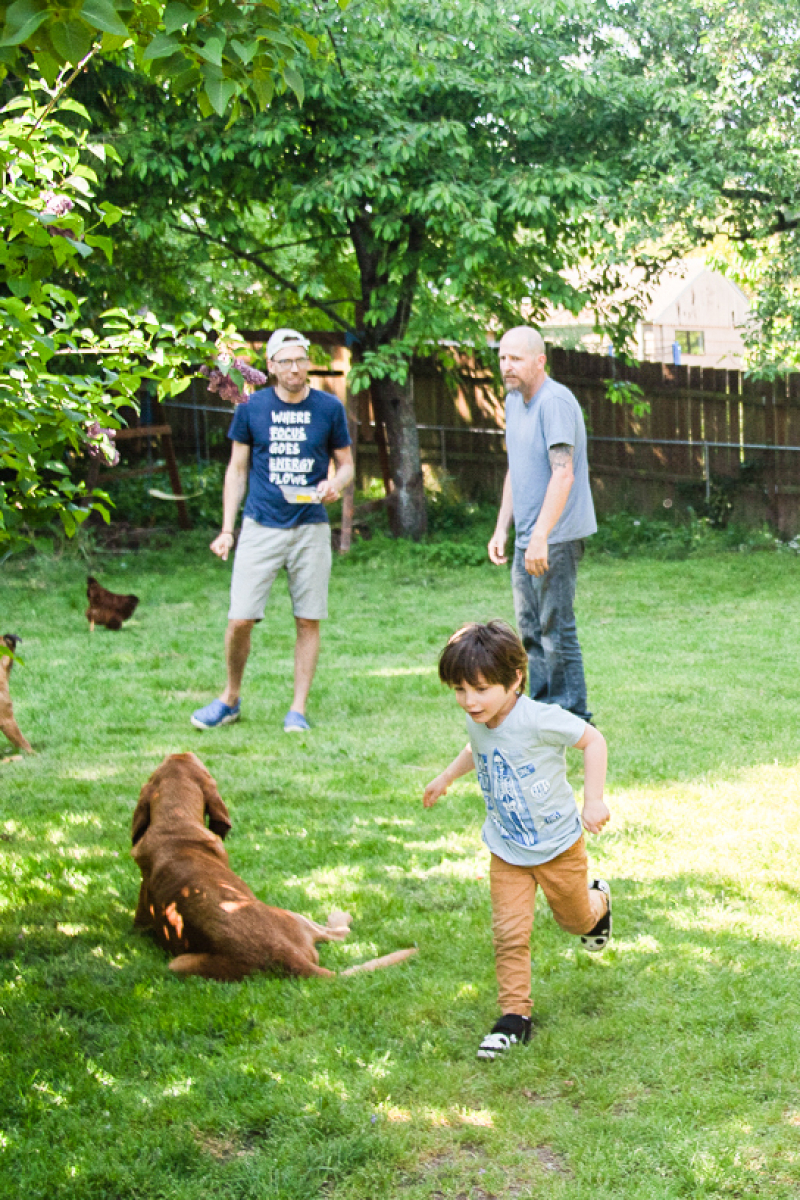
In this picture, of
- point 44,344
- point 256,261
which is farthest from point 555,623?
point 256,261

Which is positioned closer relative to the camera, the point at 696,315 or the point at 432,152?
the point at 432,152

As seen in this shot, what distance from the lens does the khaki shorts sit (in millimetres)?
6676

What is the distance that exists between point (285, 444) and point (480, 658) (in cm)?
379

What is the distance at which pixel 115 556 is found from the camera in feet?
47.0

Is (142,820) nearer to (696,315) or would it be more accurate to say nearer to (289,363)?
(289,363)

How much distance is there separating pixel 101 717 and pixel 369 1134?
15.5 feet

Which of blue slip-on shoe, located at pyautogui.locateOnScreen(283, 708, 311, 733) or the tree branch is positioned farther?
the tree branch

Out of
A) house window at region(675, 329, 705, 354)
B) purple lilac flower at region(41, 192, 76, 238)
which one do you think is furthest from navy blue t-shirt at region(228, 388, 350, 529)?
house window at region(675, 329, 705, 354)

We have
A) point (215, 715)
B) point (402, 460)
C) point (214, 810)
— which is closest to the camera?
point (214, 810)

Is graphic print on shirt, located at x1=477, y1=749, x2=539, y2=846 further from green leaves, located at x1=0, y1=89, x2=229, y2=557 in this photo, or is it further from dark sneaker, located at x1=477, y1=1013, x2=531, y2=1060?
green leaves, located at x1=0, y1=89, x2=229, y2=557

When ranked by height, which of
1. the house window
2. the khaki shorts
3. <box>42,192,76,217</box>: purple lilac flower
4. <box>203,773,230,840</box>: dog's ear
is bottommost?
<box>203,773,230,840</box>: dog's ear

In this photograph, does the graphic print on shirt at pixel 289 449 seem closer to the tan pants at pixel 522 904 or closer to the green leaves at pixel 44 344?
the green leaves at pixel 44 344

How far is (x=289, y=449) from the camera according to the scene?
21.9 ft

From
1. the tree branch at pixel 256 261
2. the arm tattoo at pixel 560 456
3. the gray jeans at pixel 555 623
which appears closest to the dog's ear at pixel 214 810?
the gray jeans at pixel 555 623
